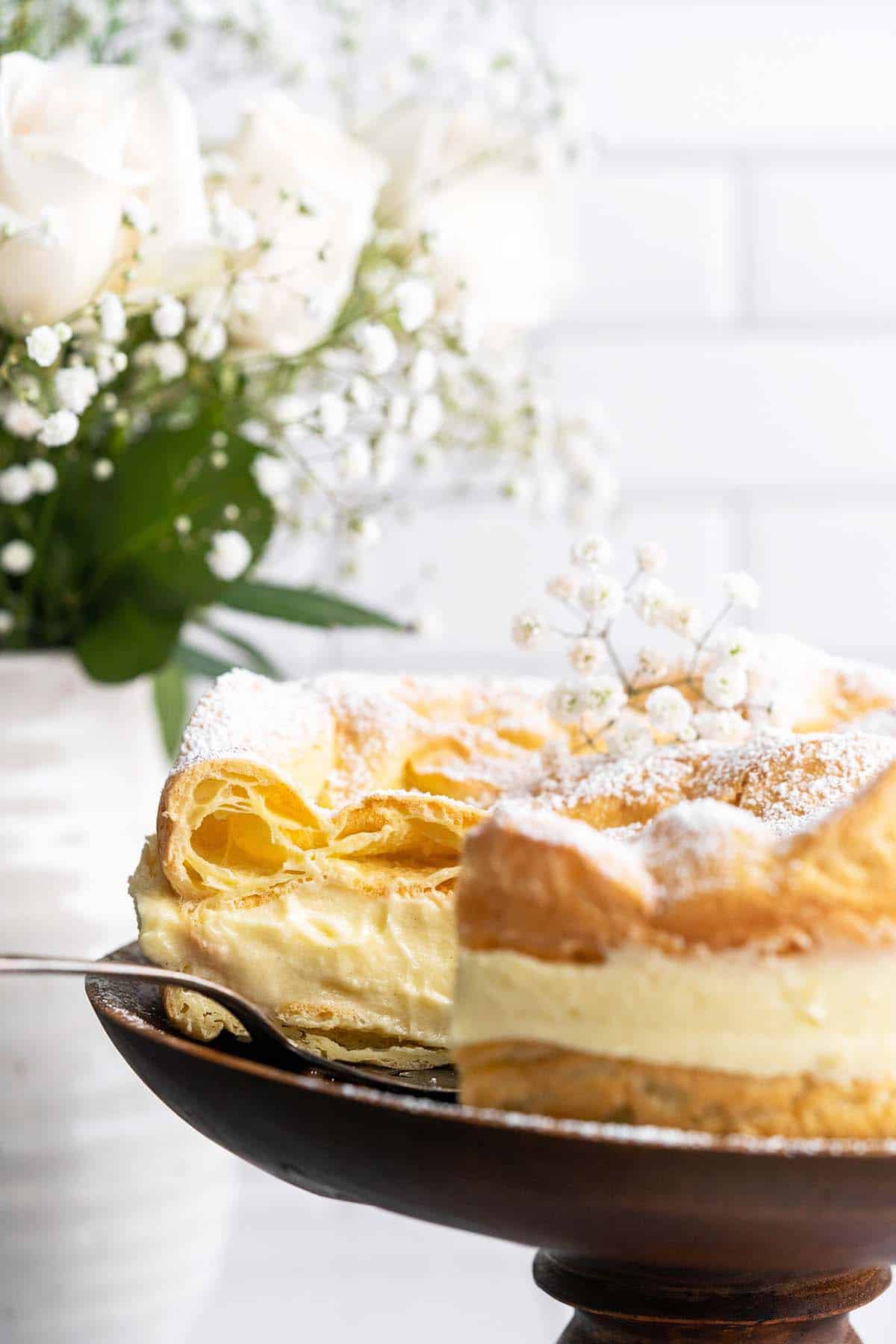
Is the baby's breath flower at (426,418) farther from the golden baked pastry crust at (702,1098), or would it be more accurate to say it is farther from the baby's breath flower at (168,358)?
the golden baked pastry crust at (702,1098)

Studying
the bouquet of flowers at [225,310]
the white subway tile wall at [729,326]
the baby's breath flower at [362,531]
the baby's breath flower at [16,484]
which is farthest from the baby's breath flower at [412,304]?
the white subway tile wall at [729,326]

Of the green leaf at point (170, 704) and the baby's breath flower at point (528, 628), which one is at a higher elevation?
the baby's breath flower at point (528, 628)

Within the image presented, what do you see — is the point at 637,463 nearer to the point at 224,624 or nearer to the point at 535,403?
the point at 224,624

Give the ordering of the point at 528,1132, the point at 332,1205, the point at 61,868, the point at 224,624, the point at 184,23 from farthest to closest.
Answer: the point at 224,624 → the point at 332,1205 → the point at 184,23 → the point at 61,868 → the point at 528,1132

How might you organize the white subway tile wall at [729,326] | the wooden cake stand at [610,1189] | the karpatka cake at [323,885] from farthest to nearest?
1. the white subway tile wall at [729,326]
2. the karpatka cake at [323,885]
3. the wooden cake stand at [610,1189]

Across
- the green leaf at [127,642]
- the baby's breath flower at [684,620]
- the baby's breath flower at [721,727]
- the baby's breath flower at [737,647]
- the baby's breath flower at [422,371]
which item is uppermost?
the baby's breath flower at [422,371]

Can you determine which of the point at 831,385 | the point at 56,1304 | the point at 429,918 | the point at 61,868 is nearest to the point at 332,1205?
the point at 56,1304

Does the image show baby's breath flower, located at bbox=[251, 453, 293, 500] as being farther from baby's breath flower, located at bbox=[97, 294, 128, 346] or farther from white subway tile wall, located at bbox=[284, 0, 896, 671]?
white subway tile wall, located at bbox=[284, 0, 896, 671]
